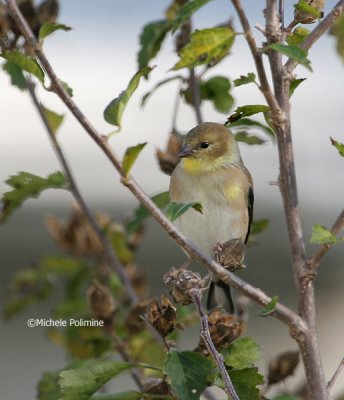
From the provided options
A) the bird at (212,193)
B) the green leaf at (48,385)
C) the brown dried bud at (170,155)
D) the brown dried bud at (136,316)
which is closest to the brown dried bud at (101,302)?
the brown dried bud at (136,316)

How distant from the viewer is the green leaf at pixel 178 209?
51.5 inches

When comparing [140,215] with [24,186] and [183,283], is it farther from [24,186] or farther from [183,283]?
[183,283]

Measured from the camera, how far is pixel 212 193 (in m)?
2.44

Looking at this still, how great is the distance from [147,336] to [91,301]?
0.31 m

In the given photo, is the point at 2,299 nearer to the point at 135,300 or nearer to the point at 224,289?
the point at 224,289

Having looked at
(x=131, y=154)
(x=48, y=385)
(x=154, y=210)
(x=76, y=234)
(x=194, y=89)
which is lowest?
(x=48, y=385)

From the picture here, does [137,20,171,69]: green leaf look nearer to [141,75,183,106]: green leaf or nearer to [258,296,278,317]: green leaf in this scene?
[141,75,183,106]: green leaf

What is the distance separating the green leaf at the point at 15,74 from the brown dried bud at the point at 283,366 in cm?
78

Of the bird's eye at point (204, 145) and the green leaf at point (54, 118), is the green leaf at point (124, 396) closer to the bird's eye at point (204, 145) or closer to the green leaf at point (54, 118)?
the green leaf at point (54, 118)

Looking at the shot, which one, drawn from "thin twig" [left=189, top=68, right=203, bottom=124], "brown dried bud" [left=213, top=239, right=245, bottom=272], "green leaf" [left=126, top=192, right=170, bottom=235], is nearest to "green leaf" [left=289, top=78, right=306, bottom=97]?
"brown dried bud" [left=213, top=239, right=245, bottom=272]

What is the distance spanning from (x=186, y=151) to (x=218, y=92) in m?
0.26

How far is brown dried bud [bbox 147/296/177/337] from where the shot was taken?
153 centimetres

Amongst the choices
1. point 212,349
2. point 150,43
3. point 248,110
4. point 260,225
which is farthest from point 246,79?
point 260,225

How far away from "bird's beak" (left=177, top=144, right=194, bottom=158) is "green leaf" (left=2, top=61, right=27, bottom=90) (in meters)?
0.48
